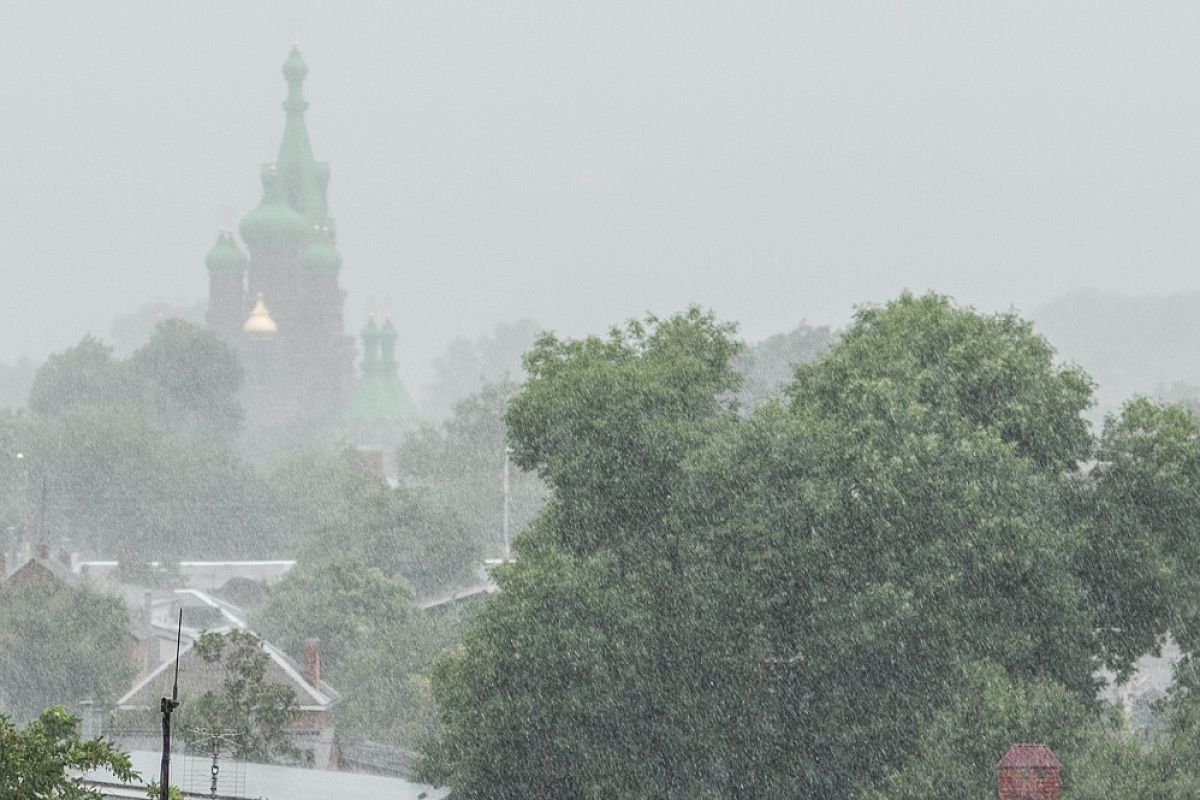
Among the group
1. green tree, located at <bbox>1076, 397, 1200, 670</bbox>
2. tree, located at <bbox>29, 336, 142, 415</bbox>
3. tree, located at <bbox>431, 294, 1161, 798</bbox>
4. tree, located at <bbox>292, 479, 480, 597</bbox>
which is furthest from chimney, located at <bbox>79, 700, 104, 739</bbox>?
tree, located at <bbox>29, 336, 142, 415</bbox>

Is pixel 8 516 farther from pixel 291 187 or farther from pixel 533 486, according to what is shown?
pixel 291 187

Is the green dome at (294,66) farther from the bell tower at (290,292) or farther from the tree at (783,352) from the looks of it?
the tree at (783,352)

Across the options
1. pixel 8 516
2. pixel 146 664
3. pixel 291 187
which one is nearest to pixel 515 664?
pixel 146 664

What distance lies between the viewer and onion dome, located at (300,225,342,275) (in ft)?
563

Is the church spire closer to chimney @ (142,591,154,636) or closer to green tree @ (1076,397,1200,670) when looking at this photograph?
chimney @ (142,591,154,636)

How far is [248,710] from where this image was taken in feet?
150

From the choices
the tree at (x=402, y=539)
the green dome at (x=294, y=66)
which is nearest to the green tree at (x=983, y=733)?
the tree at (x=402, y=539)

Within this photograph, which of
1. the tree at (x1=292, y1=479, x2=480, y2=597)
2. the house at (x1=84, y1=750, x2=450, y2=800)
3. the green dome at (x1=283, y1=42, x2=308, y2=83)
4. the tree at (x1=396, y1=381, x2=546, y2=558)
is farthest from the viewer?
the green dome at (x1=283, y1=42, x2=308, y2=83)

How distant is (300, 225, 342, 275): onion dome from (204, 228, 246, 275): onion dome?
15.0 feet

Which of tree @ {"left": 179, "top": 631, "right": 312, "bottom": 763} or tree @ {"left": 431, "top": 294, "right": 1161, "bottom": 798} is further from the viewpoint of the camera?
tree @ {"left": 179, "top": 631, "right": 312, "bottom": 763}

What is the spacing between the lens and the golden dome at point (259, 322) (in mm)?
171125

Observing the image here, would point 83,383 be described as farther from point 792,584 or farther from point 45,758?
point 45,758

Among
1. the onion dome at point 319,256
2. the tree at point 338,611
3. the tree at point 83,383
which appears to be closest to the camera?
the tree at point 338,611

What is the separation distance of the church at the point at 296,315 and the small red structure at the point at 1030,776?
147m
